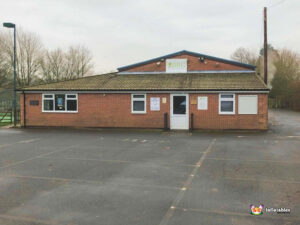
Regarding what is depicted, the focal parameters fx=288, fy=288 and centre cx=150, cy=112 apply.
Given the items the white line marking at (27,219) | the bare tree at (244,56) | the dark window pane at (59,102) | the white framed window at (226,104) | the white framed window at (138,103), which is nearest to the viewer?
the white line marking at (27,219)

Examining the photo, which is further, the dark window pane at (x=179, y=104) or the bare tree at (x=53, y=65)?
the bare tree at (x=53, y=65)

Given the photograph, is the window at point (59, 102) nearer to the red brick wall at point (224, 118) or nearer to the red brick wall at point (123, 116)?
the red brick wall at point (123, 116)

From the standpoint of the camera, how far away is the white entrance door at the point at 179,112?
688 inches

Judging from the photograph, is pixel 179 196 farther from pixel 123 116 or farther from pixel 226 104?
pixel 123 116

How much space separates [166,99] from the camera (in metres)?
17.6

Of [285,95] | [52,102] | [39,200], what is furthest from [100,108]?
[285,95]

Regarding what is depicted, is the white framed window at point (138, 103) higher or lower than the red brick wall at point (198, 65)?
lower

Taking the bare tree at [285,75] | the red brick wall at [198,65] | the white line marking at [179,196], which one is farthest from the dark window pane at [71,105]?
the bare tree at [285,75]

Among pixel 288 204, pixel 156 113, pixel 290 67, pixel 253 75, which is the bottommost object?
pixel 288 204

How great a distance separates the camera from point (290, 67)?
→ 152ft

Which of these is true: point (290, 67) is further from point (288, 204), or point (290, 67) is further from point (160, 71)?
point (288, 204)

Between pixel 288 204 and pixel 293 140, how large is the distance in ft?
29.9

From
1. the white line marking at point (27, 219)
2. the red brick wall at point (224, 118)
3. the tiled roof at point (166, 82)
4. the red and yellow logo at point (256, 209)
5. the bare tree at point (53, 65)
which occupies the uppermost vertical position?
the bare tree at point (53, 65)

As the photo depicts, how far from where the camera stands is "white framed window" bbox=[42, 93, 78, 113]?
18.9 meters
